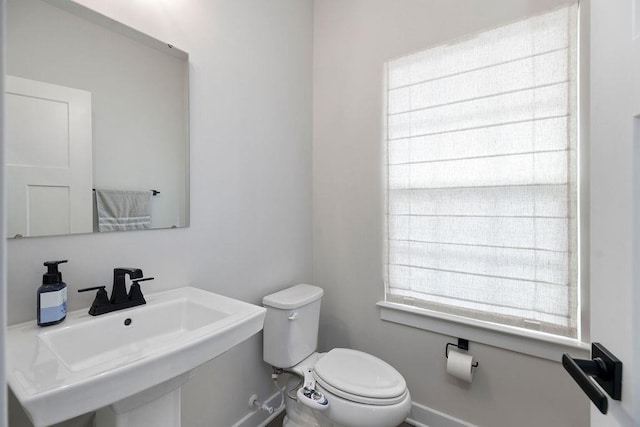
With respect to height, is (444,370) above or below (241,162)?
below

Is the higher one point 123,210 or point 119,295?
point 123,210

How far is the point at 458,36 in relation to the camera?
149cm

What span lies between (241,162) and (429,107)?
3.59 feet

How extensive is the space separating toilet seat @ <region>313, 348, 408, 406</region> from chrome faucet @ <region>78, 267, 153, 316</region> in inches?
34.7

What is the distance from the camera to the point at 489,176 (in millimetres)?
1427

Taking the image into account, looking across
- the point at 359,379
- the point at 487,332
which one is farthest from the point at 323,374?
the point at 487,332

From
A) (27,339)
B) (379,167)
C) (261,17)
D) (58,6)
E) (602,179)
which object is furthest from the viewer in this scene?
(379,167)

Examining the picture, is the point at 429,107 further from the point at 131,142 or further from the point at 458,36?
the point at 131,142

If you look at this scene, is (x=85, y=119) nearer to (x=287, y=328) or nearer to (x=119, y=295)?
(x=119, y=295)

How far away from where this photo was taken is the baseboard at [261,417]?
4.94 feet

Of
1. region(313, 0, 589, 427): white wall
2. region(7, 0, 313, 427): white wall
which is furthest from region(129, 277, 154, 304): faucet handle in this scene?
region(313, 0, 589, 427): white wall

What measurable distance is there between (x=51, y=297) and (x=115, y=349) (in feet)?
0.82

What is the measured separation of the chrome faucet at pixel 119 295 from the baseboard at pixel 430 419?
5.18 ft

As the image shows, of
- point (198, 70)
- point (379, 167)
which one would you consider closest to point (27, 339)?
point (198, 70)
